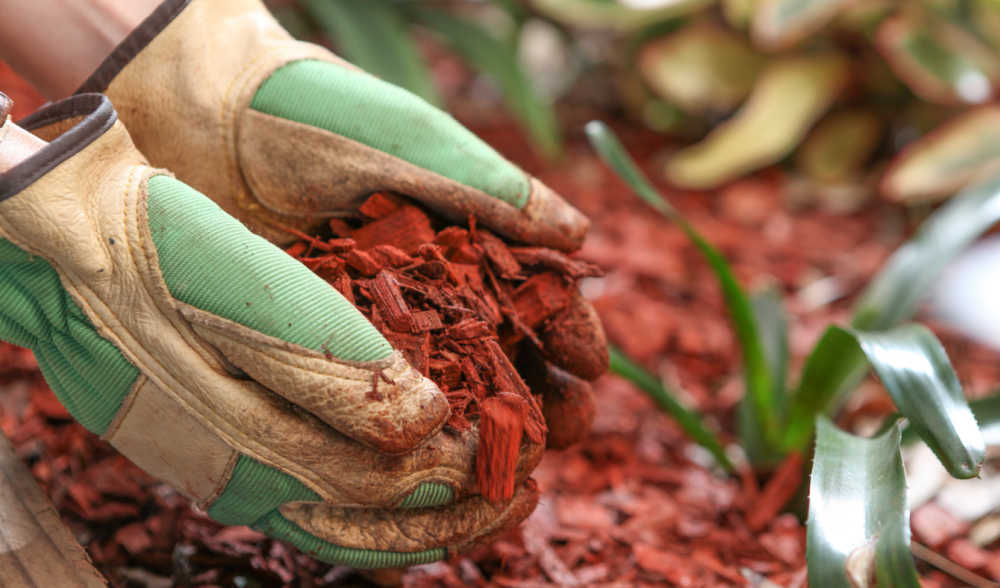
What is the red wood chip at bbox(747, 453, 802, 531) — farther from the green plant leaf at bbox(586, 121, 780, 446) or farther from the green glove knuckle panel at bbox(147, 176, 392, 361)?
the green glove knuckle panel at bbox(147, 176, 392, 361)

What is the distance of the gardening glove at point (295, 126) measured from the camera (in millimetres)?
1069

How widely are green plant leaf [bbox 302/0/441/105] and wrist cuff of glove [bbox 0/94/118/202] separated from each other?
1.62 metres

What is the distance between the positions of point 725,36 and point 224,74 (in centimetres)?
219

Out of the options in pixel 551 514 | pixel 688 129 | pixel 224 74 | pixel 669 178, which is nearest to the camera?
pixel 224 74

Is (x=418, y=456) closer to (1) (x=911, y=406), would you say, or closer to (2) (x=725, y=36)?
(1) (x=911, y=406)

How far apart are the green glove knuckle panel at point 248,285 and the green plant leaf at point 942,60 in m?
2.22

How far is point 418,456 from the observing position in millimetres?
890

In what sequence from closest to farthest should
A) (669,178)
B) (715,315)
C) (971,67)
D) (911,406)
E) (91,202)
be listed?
(91,202) < (911,406) < (715,315) < (971,67) < (669,178)

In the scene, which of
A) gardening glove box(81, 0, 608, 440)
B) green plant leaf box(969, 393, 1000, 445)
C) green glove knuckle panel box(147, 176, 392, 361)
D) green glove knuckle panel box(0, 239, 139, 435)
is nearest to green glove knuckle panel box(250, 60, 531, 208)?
gardening glove box(81, 0, 608, 440)

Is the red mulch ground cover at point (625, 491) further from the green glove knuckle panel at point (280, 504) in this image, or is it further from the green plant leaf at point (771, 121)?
the green plant leaf at point (771, 121)

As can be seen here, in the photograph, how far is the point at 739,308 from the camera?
4.86 ft

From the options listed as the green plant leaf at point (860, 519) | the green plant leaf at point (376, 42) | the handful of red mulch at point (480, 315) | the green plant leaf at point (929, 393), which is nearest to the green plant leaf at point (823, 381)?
the green plant leaf at point (929, 393)

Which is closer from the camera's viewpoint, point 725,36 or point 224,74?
point 224,74

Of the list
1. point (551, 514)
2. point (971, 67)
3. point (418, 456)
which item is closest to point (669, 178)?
point (971, 67)
